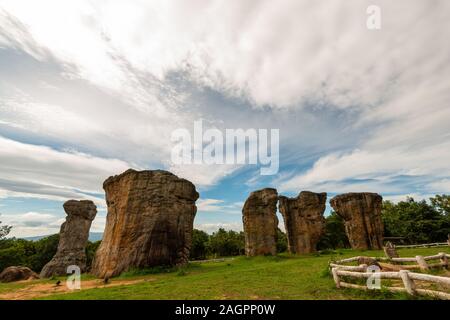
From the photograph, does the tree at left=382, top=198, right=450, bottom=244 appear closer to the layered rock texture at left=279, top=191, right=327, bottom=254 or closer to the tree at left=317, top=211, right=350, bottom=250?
the tree at left=317, top=211, right=350, bottom=250

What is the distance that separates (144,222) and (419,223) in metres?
52.0

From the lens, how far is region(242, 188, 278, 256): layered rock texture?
33.0 metres

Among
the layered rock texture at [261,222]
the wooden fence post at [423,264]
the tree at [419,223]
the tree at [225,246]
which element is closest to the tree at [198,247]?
the tree at [225,246]

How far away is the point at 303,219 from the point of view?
1425 inches

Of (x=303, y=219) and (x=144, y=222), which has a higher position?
(x=303, y=219)

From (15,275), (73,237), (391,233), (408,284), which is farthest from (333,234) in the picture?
(15,275)

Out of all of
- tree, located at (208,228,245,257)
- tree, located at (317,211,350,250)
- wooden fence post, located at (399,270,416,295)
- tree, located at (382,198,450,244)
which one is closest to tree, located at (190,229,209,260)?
tree, located at (208,228,245,257)

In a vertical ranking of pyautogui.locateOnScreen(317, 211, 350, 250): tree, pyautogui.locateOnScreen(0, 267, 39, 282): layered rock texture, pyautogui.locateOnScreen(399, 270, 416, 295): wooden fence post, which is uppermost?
pyautogui.locateOnScreen(317, 211, 350, 250): tree

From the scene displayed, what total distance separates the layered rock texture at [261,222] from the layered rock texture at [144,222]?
978cm

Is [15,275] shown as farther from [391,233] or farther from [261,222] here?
[391,233]

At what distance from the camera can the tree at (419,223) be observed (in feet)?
152

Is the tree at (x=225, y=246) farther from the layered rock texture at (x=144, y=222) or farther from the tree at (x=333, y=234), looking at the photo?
the layered rock texture at (x=144, y=222)

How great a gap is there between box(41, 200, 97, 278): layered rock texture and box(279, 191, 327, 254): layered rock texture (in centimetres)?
3035
